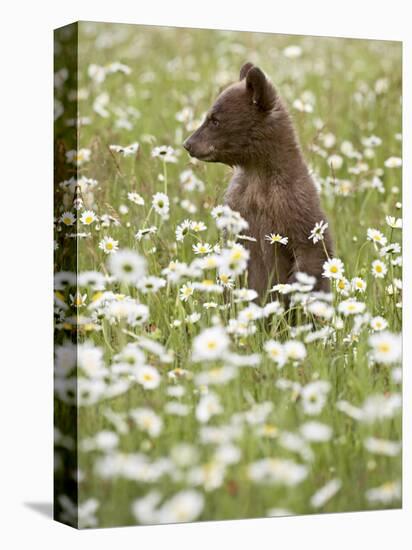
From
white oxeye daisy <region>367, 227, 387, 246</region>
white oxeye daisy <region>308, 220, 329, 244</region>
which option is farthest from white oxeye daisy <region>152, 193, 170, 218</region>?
white oxeye daisy <region>367, 227, 387, 246</region>

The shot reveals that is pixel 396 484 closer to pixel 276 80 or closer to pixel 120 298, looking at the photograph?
pixel 120 298

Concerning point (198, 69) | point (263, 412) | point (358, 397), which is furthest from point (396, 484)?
point (198, 69)

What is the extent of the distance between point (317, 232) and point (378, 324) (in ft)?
2.04

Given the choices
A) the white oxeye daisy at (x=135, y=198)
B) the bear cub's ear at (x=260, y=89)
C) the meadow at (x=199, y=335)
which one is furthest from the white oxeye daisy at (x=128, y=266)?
the bear cub's ear at (x=260, y=89)

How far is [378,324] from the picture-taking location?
7.25m

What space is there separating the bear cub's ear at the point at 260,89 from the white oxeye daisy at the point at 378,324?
1.33 m

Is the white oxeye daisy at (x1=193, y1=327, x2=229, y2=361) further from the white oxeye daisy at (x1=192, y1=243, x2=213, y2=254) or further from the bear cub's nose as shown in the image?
the bear cub's nose

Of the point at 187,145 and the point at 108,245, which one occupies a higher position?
the point at 187,145

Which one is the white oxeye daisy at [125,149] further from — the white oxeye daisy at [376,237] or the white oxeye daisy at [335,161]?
the white oxeye daisy at [376,237]

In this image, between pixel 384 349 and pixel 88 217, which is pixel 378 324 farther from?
pixel 88 217

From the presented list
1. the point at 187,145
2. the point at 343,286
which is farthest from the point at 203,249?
the point at 343,286

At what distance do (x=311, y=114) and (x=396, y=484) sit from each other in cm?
227

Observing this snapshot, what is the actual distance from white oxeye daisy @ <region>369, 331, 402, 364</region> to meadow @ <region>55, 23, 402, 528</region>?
0.01 metres

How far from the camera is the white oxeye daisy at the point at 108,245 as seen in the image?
6666mm
